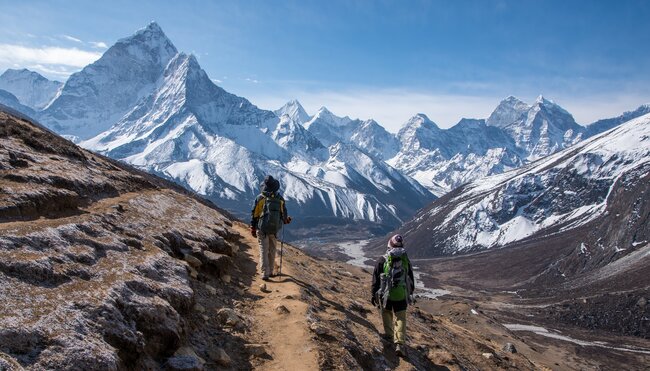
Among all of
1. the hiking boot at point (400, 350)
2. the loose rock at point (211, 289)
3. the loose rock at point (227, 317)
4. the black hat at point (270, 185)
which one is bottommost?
the hiking boot at point (400, 350)

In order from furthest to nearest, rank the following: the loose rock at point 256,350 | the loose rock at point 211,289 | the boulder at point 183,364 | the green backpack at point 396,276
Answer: the green backpack at point 396,276, the loose rock at point 211,289, the loose rock at point 256,350, the boulder at point 183,364

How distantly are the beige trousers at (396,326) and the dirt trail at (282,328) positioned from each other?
2876 mm

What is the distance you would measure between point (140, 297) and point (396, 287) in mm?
8295

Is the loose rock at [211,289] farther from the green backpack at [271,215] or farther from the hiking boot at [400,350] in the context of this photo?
the hiking boot at [400,350]

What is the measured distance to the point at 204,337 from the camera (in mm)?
12898

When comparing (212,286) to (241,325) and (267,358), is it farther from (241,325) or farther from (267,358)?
(267,358)

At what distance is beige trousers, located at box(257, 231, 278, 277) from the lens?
19.9 m

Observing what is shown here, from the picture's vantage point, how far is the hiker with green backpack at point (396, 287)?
16281 millimetres

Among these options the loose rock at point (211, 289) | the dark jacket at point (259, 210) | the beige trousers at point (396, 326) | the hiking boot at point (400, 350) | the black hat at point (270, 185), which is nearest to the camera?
the loose rock at point (211, 289)

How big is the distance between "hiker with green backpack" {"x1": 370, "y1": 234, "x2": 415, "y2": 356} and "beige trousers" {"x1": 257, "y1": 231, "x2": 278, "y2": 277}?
16.9ft

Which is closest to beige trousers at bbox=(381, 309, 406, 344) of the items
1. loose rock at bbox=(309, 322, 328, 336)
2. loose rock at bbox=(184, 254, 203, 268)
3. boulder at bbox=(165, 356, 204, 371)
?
loose rock at bbox=(309, 322, 328, 336)

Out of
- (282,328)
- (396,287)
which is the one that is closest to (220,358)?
(282,328)

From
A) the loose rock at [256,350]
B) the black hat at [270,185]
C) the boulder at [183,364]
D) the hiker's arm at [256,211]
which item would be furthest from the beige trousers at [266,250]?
the boulder at [183,364]

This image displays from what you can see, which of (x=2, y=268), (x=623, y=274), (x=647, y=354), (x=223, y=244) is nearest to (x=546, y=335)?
(x=647, y=354)
